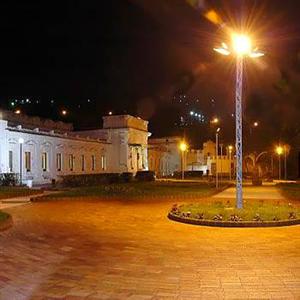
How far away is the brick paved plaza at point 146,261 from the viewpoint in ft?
24.8

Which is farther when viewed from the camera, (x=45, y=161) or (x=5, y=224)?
(x=45, y=161)

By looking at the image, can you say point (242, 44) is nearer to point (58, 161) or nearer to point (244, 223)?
point (244, 223)

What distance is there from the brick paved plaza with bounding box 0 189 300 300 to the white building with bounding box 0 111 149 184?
28.6m

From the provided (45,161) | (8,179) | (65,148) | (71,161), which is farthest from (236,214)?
(71,161)

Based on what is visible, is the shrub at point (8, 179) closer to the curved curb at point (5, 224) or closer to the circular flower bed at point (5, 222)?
the circular flower bed at point (5, 222)

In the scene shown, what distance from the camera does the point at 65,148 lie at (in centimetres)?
5341

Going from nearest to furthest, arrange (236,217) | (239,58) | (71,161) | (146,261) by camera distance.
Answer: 1. (146,261)
2. (236,217)
3. (239,58)
4. (71,161)

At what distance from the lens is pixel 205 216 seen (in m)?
15.8

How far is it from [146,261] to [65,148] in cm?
4465

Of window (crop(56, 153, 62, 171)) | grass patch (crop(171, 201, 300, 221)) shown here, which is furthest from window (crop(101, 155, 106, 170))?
grass patch (crop(171, 201, 300, 221))

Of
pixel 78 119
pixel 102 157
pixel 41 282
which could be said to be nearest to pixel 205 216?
pixel 41 282

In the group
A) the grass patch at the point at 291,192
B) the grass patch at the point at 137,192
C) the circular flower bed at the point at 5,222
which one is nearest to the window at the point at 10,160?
the grass patch at the point at 137,192

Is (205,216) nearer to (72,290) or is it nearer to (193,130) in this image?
(72,290)

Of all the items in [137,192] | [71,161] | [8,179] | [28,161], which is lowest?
[137,192]
